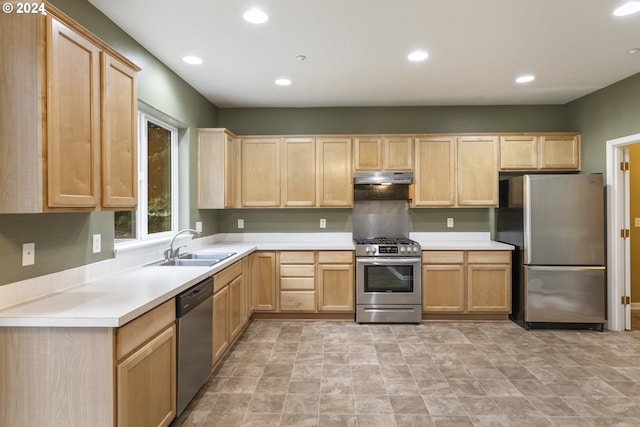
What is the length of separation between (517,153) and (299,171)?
274 cm

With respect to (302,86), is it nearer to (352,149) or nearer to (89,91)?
(352,149)

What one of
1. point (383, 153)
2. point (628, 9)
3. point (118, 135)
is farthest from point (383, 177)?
point (118, 135)

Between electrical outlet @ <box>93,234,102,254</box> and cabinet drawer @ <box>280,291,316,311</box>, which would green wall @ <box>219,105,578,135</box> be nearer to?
cabinet drawer @ <box>280,291,316,311</box>

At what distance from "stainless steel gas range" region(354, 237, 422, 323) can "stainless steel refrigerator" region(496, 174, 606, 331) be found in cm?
123

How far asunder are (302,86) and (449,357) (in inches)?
125

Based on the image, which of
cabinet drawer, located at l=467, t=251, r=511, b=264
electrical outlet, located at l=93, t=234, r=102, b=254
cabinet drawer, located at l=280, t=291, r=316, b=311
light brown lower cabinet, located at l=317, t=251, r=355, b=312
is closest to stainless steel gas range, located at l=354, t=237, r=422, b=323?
light brown lower cabinet, located at l=317, t=251, r=355, b=312

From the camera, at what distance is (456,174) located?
4.35 meters

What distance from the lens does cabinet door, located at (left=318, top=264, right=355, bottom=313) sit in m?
4.15

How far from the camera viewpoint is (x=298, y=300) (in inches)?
164

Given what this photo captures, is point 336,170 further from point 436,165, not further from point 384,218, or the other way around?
point 436,165

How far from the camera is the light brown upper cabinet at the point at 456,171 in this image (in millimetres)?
4324

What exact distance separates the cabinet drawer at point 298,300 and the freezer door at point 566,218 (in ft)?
8.47

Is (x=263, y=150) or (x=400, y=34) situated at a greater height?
(x=400, y=34)

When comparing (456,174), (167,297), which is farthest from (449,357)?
(167,297)
